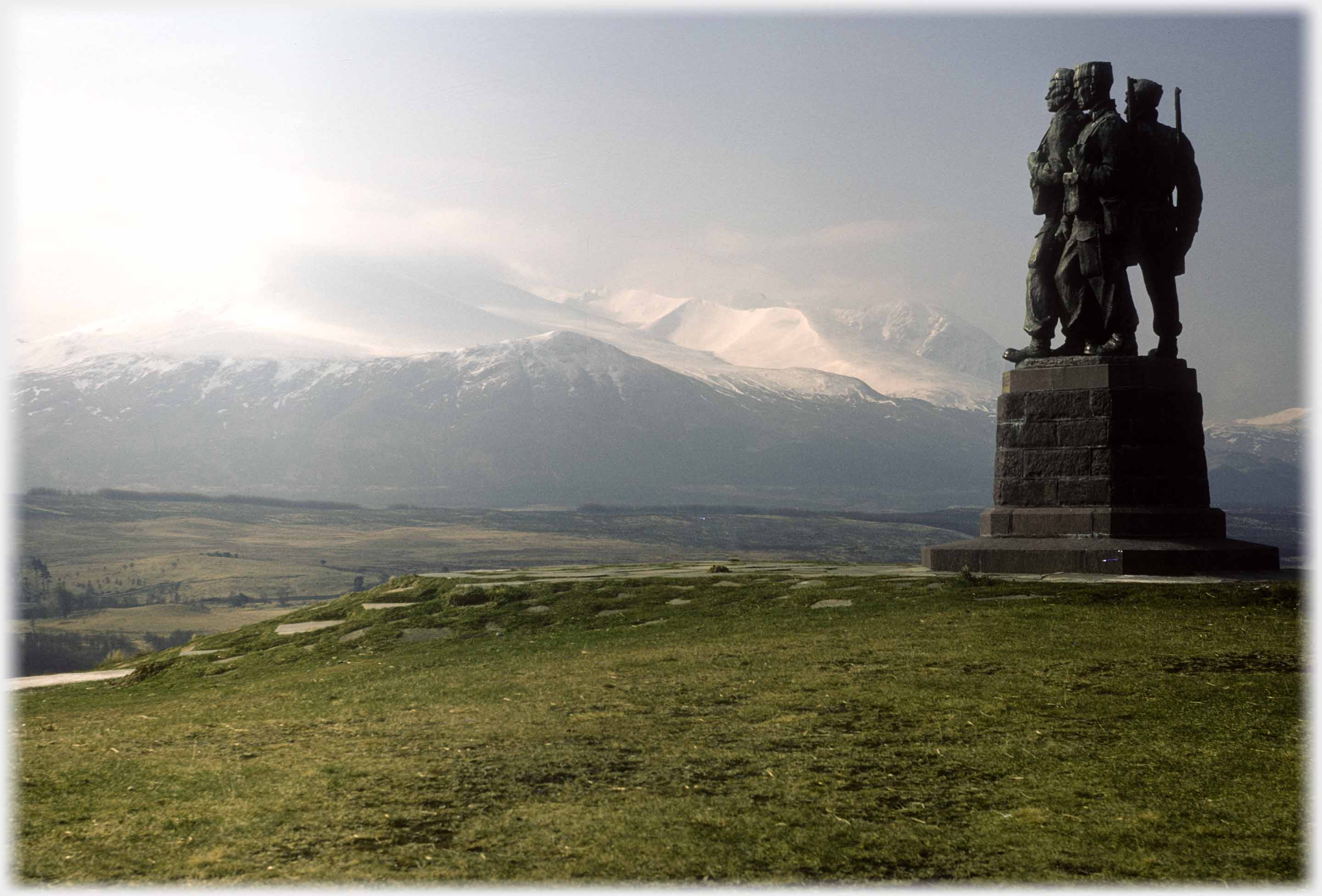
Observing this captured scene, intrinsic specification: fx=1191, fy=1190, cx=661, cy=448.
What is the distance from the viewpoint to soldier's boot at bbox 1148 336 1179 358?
1844cm

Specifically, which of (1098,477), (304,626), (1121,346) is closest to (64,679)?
(304,626)

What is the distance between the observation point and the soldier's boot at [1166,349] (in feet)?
60.5

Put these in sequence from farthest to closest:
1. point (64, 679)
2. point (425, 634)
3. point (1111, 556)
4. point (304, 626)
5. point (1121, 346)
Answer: point (1121, 346)
point (304, 626)
point (1111, 556)
point (425, 634)
point (64, 679)

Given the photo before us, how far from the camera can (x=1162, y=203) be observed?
18.7 m

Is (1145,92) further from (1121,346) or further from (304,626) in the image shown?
(304,626)

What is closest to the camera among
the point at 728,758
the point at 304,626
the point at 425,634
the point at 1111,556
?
the point at 728,758

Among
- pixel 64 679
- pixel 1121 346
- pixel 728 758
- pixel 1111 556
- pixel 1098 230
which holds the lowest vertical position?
pixel 64 679

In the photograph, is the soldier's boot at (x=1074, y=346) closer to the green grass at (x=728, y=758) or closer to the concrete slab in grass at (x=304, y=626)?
the green grass at (x=728, y=758)

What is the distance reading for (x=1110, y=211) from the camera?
1850 cm

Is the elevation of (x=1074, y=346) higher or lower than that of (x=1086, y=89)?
lower

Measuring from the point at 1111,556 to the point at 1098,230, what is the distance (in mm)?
5559

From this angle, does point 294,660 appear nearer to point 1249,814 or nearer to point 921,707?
point 921,707

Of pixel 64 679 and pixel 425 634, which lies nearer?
pixel 64 679

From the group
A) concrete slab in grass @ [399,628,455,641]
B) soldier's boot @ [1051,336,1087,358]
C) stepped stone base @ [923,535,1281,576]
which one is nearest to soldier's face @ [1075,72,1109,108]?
soldier's boot @ [1051,336,1087,358]
